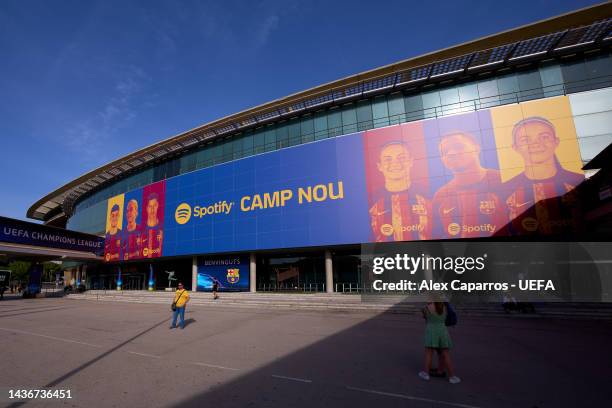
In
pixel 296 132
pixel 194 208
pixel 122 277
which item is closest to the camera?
pixel 296 132

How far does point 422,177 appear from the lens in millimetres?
21984

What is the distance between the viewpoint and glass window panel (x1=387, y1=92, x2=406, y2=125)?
83.0ft

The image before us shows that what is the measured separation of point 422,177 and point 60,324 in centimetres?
2199

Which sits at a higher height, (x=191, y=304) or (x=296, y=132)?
(x=296, y=132)

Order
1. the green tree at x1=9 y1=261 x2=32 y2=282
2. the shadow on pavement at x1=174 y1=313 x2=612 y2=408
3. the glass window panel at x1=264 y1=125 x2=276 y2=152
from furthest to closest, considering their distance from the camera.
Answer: the green tree at x1=9 y1=261 x2=32 y2=282, the glass window panel at x1=264 y1=125 x2=276 y2=152, the shadow on pavement at x1=174 y1=313 x2=612 y2=408

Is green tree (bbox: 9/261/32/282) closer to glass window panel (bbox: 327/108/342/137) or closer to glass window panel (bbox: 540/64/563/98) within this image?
glass window panel (bbox: 327/108/342/137)

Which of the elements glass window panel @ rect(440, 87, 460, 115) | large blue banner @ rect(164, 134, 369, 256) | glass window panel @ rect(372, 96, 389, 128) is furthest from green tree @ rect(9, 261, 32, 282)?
glass window panel @ rect(440, 87, 460, 115)

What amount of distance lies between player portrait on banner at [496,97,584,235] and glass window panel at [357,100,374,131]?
10.1 meters

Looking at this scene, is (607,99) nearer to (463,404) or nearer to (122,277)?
(463,404)

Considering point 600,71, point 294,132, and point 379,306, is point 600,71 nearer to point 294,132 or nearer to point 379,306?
point 379,306

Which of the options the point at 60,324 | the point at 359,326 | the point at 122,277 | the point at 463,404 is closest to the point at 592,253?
the point at 359,326

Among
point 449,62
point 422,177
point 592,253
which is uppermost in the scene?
point 449,62

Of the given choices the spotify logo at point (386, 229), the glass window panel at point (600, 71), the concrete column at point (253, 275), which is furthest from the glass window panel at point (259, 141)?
the glass window panel at point (600, 71)

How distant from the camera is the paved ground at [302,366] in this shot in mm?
5082
